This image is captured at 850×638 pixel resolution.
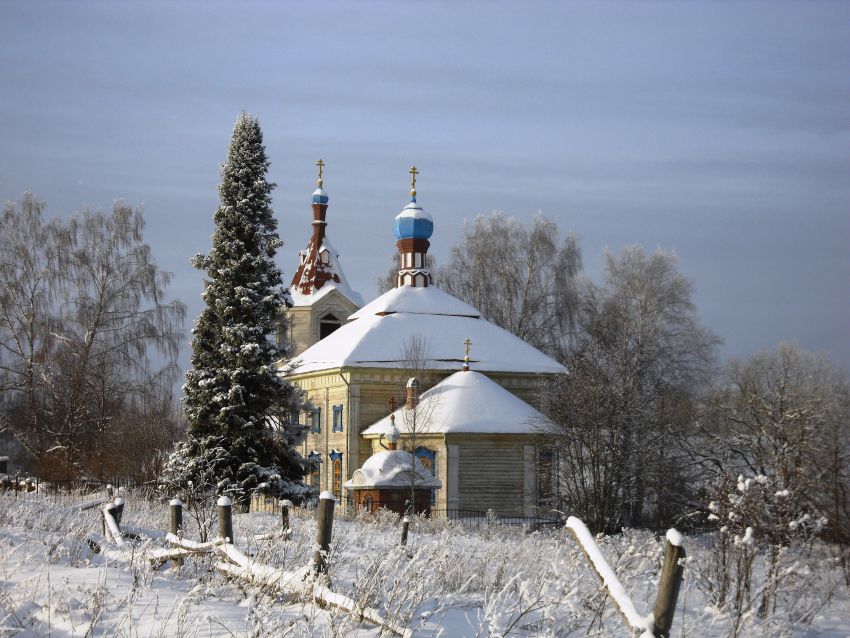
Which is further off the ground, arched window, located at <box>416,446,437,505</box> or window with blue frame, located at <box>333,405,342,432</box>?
window with blue frame, located at <box>333,405,342,432</box>

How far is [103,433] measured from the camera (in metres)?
31.7

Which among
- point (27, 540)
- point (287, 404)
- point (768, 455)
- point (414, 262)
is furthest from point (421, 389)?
point (27, 540)

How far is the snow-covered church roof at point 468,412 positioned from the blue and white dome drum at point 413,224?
9094 millimetres

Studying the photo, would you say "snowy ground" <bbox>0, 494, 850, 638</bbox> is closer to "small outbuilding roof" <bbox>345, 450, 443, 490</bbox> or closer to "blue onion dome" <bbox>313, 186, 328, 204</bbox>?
"small outbuilding roof" <bbox>345, 450, 443, 490</bbox>

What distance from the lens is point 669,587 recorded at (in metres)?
5.45

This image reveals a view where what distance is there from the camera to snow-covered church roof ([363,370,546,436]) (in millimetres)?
29312

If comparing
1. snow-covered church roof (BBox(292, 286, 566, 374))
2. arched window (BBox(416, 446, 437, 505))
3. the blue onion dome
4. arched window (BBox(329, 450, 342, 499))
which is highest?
the blue onion dome

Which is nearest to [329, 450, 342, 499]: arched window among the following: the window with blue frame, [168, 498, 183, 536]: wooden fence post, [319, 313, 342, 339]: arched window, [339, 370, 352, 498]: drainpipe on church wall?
[339, 370, 352, 498]: drainpipe on church wall

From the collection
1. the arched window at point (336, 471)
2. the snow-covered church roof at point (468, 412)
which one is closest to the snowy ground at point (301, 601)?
the snow-covered church roof at point (468, 412)

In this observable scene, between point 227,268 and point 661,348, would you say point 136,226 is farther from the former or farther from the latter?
point 661,348

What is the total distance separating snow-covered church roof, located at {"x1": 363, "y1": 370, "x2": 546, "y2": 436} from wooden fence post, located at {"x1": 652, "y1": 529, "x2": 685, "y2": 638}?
74.3 feet

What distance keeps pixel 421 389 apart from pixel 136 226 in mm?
11559

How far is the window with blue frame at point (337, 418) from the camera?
33406mm

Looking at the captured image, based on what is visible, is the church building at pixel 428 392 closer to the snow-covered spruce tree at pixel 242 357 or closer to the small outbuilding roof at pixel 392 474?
the small outbuilding roof at pixel 392 474
